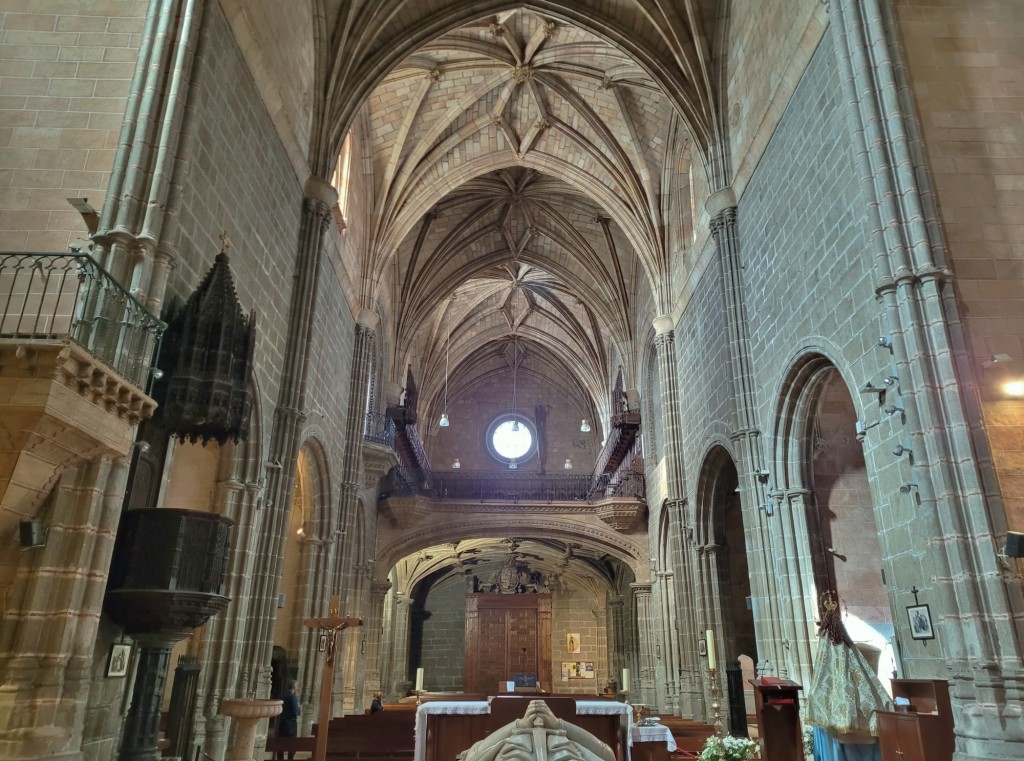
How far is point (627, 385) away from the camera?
23.2m

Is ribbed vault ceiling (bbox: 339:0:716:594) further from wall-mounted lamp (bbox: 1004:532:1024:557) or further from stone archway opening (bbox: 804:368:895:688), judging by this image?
wall-mounted lamp (bbox: 1004:532:1024:557)

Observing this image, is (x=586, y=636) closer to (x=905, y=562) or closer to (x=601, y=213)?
(x=601, y=213)

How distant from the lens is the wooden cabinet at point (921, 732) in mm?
6414

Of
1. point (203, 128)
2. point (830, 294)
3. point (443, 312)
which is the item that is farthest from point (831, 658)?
point (443, 312)

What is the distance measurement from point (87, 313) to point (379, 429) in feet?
43.3

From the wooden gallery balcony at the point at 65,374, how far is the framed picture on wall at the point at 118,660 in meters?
1.56

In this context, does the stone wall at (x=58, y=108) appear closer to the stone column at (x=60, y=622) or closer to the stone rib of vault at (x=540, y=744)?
the stone column at (x=60, y=622)

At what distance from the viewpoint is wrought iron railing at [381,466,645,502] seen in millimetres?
22266

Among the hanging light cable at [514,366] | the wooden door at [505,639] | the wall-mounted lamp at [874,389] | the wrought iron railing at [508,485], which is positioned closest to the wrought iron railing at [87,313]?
the wall-mounted lamp at [874,389]

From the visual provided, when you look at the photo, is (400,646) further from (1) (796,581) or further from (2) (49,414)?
(2) (49,414)

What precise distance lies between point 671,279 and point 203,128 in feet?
39.0

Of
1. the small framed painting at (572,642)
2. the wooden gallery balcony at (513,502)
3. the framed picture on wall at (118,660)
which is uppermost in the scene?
the wooden gallery balcony at (513,502)

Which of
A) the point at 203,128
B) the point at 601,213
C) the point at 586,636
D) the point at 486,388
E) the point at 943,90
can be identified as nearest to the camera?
the point at 943,90

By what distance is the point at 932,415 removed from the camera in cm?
690
